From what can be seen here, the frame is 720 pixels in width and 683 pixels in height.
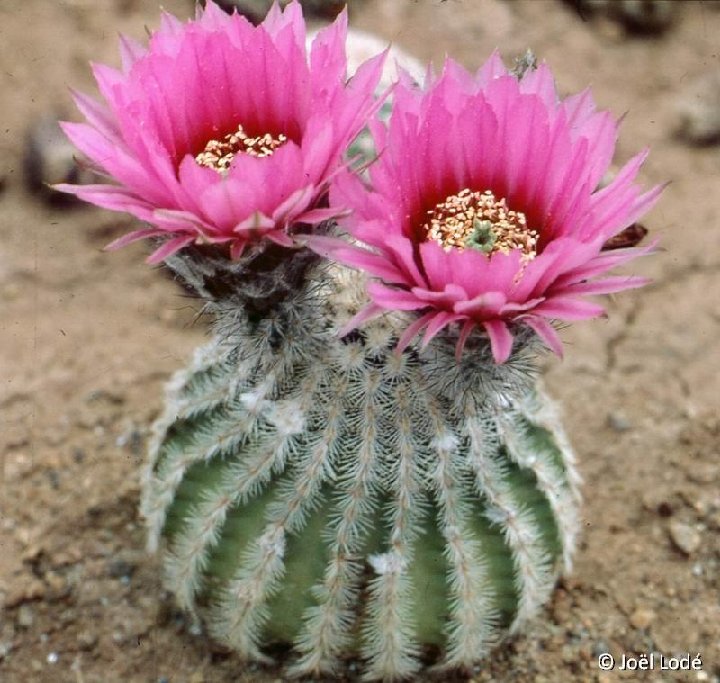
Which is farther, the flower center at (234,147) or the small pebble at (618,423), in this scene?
the small pebble at (618,423)

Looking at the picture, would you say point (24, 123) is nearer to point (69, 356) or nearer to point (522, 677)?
point (69, 356)

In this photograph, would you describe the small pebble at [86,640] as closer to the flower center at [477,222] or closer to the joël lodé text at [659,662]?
the joël lodé text at [659,662]

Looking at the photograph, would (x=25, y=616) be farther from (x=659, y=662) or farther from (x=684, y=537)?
(x=684, y=537)

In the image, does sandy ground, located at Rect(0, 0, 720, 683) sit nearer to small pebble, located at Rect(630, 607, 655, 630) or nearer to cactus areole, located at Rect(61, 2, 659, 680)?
small pebble, located at Rect(630, 607, 655, 630)

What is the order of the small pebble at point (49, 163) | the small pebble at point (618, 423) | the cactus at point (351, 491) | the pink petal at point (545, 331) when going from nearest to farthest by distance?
the pink petal at point (545, 331)
the cactus at point (351, 491)
the small pebble at point (618, 423)
the small pebble at point (49, 163)

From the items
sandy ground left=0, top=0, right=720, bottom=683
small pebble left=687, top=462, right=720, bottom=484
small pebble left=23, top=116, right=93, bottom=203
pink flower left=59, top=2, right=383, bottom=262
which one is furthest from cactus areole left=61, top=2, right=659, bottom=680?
small pebble left=23, top=116, right=93, bottom=203

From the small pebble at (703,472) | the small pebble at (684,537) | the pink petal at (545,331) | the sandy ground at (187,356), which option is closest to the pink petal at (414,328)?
the pink petal at (545,331)
